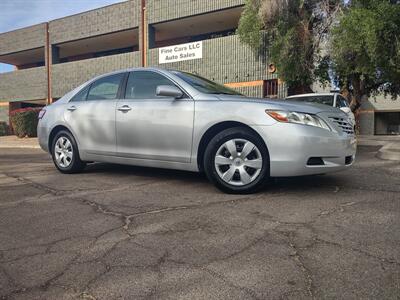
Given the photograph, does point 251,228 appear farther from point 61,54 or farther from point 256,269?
point 61,54

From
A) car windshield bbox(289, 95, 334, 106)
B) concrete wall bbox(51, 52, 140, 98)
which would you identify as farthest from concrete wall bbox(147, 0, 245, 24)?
car windshield bbox(289, 95, 334, 106)

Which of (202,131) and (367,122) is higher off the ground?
(367,122)

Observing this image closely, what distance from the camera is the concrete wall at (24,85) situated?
2561cm

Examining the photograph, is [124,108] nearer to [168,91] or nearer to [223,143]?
[168,91]

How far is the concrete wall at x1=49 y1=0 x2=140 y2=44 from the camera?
2128 centimetres

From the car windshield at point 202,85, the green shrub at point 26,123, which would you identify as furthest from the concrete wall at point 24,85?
the car windshield at point 202,85

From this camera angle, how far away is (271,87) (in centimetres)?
1725

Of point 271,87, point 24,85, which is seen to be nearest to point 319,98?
point 271,87

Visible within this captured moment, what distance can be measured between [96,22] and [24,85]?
760cm

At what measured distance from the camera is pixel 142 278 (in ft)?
8.18

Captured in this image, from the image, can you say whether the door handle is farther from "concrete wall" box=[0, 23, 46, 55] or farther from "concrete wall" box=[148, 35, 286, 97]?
"concrete wall" box=[0, 23, 46, 55]

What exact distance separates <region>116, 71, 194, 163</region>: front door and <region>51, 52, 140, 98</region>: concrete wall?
51.0ft

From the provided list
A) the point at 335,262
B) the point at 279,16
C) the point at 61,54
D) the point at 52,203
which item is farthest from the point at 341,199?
the point at 61,54

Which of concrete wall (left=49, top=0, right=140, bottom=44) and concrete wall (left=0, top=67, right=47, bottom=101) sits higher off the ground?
concrete wall (left=49, top=0, right=140, bottom=44)
